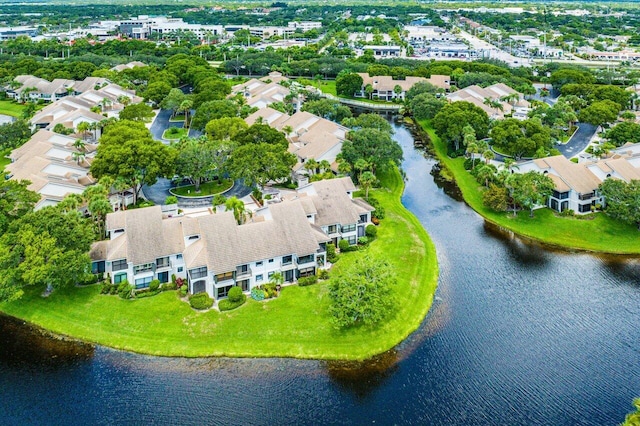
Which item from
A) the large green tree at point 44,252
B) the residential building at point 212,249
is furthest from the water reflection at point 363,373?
the large green tree at point 44,252

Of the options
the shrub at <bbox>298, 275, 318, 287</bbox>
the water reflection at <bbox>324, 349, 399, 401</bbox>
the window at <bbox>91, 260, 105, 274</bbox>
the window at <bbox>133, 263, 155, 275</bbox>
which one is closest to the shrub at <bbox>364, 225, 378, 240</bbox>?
the shrub at <bbox>298, 275, 318, 287</bbox>

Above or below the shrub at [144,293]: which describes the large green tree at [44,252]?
above

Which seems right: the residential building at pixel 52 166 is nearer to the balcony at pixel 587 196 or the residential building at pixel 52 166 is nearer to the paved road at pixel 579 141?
the balcony at pixel 587 196

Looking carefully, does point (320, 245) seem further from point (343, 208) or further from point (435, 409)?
point (435, 409)

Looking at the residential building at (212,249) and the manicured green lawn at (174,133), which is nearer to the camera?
the residential building at (212,249)

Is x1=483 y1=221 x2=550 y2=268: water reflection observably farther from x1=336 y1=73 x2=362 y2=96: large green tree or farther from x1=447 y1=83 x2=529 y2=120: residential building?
x1=336 y1=73 x2=362 y2=96: large green tree

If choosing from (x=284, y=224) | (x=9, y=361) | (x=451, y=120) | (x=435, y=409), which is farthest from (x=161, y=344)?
(x=451, y=120)

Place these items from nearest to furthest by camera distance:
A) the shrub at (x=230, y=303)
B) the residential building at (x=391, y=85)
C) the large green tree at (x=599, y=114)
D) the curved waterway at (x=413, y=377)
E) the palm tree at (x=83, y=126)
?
the curved waterway at (x=413, y=377) → the shrub at (x=230, y=303) → the palm tree at (x=83, y=126) → the large green tree at (x=599, y=114) → the residential building at (x=391, y=85)
